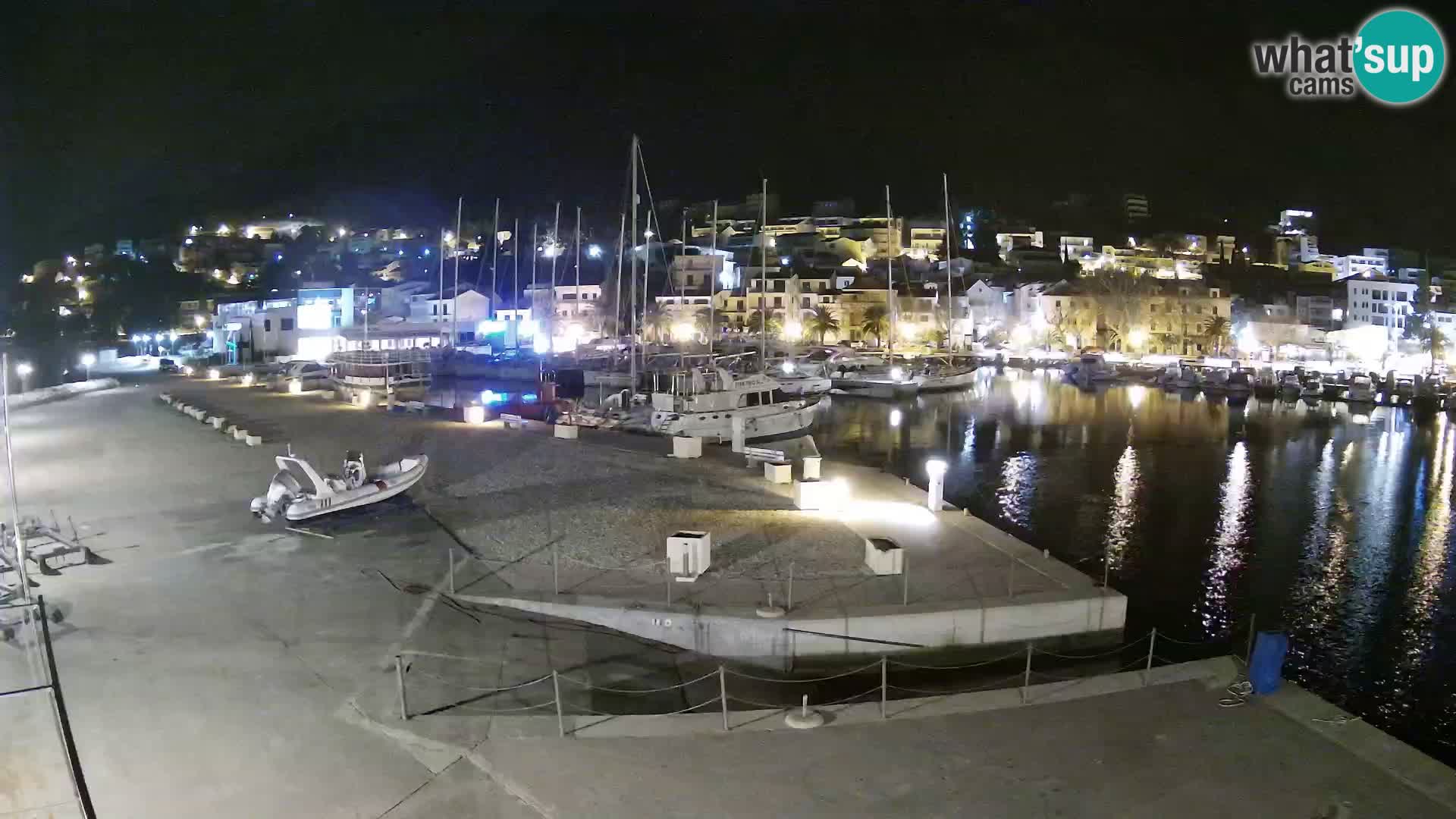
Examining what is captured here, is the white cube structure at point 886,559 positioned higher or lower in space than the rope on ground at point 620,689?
higher

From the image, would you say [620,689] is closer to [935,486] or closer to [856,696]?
[856,696]

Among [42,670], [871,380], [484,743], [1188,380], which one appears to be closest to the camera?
[484,743]

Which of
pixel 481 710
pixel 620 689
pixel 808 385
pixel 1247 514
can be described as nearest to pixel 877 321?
pixel 808 385

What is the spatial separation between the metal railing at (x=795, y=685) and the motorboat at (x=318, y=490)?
5628 millimetres

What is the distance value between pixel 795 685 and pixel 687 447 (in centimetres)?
1077

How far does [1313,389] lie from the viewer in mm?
53719

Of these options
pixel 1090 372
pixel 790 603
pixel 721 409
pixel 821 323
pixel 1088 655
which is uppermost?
pixel 821 323

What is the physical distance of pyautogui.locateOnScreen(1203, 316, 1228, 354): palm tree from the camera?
274 ft

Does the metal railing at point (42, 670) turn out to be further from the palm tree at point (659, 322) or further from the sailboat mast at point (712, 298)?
the palm tree at point (659, 322)

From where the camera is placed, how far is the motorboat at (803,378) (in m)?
46.0

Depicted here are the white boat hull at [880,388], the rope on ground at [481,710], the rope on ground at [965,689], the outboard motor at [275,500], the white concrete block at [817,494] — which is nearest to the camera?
the rope on ground at [481,710]

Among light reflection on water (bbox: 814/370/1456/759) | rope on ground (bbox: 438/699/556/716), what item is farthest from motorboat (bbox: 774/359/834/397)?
rope on ground (bbox: 438/699/556/716)

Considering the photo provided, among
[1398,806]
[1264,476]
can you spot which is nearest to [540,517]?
[1398,806]

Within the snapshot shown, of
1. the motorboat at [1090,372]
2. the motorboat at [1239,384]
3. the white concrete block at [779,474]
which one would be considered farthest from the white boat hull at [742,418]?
the motorboat at [1090,372]
